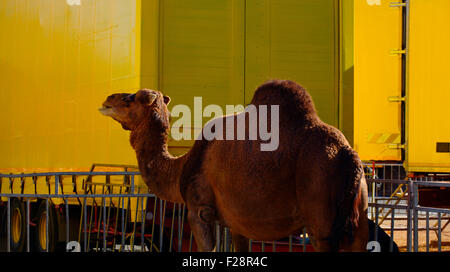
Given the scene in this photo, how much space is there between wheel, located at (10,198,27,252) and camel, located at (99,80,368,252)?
177 inches

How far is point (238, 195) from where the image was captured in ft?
16.2

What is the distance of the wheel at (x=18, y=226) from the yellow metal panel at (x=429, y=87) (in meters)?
5.92

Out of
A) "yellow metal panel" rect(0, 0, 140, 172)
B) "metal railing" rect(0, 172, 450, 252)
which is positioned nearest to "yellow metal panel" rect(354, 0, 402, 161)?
"metal railing" rect(0, 172, 450, 252)

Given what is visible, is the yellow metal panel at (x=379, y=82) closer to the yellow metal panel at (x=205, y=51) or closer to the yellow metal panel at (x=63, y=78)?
the yellow metal panel at (x=205, y=51)

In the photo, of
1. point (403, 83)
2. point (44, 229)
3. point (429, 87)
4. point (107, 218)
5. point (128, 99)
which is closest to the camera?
point (128, 99)

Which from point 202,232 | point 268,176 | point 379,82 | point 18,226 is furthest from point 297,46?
point 18,226

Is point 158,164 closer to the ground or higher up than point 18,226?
higher up

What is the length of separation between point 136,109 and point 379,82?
642 cm

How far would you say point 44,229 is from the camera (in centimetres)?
948

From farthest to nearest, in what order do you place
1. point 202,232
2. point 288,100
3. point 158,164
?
point 158,164 < point 202,232 < point 288,100

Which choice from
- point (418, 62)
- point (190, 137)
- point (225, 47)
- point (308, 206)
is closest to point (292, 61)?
point (225, 47)

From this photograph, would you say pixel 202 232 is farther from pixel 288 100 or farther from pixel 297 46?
pixel 297 46

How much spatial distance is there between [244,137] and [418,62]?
637 centimetres

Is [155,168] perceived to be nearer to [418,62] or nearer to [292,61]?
[292,61]
